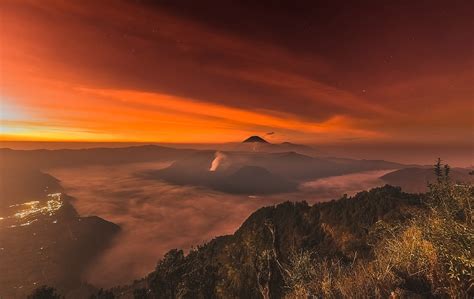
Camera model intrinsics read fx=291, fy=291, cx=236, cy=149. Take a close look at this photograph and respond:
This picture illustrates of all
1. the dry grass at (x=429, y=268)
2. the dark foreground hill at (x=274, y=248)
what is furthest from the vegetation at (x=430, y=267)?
the dark foreground hill at (x=274, y=248)

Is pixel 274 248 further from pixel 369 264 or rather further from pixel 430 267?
pixel 430 267

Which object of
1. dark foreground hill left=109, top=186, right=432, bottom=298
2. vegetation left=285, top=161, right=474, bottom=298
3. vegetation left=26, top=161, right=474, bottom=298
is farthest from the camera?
dark foreground hill left=109, top=186, right=432, bottom=298

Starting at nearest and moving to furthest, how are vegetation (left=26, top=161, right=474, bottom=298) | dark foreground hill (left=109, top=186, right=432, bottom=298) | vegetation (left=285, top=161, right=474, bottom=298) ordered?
1. vegetation (left=285, top=161, right=474, bottom=298)
2. vegetation (left=26, top=161, right=474, bottom=298)
3. dark foreground hill (left=109, top=186, right=432, bottom=298)

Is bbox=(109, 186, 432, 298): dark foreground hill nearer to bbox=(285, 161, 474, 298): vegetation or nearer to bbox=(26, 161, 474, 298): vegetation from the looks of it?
bbox=(26, 161, 474, 298): vegetation

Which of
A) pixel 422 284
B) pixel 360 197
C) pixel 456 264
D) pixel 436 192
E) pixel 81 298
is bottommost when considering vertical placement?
pixel 81 298

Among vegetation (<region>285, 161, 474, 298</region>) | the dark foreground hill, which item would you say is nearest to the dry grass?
vegetation (<region>285, 161, 474, 298</region>)

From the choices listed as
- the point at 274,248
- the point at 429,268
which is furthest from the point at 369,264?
the point at 274,248

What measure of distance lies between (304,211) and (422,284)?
137729 mm

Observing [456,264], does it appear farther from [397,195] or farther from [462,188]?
[397,195]

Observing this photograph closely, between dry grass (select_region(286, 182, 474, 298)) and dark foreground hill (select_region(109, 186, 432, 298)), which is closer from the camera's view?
dry grass (select_region(286, 182, 474, 298))

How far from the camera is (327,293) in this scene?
8992 millimetres

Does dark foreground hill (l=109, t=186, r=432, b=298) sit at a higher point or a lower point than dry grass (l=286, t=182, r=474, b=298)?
lower

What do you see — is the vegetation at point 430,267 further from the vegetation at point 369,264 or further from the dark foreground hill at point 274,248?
the dark foreground hill at point 274,248

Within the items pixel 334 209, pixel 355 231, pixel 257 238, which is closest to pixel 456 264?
pixel 257 238
